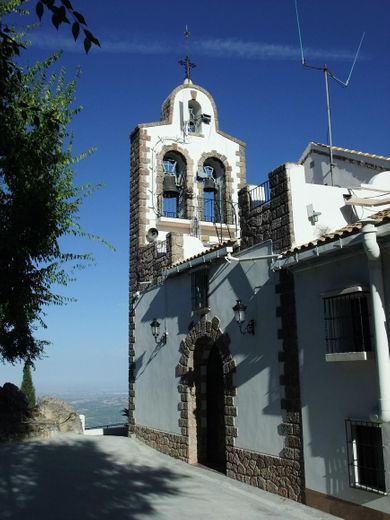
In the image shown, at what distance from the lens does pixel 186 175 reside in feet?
→ 53.5

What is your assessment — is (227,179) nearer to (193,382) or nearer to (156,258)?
(156,258)

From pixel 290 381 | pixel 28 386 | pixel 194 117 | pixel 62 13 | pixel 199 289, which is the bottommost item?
pixel 28 386

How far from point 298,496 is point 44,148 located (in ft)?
24.1

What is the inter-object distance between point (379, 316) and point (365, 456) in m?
2.19

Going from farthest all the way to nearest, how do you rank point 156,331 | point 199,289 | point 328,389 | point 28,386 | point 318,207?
point 28,386 → point 156,331 → point 199,289 → point 318,207 → point 328,389

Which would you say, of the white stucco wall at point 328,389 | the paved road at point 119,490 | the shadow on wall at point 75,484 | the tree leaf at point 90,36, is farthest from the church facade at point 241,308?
the tree leaf at point 90,36

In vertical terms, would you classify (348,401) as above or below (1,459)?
above

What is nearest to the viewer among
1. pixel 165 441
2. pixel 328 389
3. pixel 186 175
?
pixel 328 389

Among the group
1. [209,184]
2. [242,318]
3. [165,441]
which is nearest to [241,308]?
[242,318]

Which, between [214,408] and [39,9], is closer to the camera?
[39,9]

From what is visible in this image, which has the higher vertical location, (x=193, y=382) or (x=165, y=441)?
(x=193, y=382)

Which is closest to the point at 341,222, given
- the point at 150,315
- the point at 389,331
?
the point at 389,331

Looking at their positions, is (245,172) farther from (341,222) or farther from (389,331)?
(389,331)

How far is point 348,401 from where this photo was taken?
26.2 ft
